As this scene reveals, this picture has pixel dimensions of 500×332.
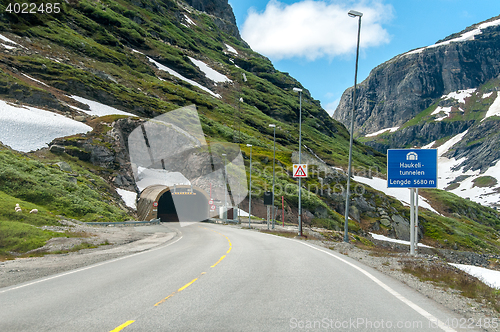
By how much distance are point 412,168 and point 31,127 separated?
45.2 m

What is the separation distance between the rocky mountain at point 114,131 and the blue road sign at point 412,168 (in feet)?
58.3

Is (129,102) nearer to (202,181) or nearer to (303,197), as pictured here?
(202,181)

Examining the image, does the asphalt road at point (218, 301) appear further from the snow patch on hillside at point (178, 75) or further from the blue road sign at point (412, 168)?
the snow patch on hillside at point (178, 75)

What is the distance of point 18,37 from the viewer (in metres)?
82.8

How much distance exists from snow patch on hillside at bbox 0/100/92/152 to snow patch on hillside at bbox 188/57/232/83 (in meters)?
113

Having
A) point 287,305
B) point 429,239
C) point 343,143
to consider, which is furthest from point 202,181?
point 343,143

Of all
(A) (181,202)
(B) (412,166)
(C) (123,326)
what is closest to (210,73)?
(A) (181,202)

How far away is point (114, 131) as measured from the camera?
171ft

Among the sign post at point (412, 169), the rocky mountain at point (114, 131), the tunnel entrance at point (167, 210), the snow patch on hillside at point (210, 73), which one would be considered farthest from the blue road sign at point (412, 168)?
the snow patch on hillside at point (210, 73)

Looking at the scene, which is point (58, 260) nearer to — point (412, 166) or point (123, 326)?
point (123, 326)

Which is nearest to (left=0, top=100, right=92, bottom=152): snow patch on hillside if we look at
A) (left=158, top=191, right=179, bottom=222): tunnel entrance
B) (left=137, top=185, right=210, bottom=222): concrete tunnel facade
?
(left=137, top=185, right=210, bottom=222): concrete tunnel facade

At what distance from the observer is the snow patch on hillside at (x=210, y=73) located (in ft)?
517

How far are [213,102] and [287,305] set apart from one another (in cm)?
11960

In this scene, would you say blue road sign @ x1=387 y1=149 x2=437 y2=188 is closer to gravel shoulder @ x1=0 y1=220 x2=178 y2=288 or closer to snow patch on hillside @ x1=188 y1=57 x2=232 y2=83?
gravel shoulder @ x1=0 y1=220 x2=178 y2=288
